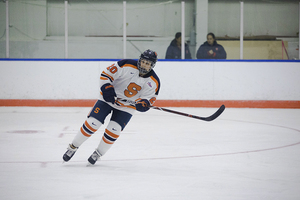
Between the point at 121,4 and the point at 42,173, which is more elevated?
the point at 121,4

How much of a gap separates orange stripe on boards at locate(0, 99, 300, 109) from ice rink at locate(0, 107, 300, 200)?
1798 millimetres

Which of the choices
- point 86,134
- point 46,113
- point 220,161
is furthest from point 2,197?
point 46,113

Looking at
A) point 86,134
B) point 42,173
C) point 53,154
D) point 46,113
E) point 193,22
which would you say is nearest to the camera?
point 42,173

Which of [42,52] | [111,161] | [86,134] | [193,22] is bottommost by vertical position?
[111,161]

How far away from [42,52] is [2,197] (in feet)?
18.2

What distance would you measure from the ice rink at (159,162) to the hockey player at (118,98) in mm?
196

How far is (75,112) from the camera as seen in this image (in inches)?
251

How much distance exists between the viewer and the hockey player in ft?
9.48

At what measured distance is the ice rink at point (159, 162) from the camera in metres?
2.20

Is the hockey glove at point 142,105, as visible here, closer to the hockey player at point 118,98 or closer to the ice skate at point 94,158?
the hockey player at point 118,98

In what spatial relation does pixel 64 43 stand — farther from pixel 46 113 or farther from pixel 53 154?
pixel 53 154

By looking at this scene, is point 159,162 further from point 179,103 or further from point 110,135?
point 179,103

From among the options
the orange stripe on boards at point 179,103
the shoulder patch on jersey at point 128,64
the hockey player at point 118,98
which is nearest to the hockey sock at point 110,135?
the hockey player at point 118,98

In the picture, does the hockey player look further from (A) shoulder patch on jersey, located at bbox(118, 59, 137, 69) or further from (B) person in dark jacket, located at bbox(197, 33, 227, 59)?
(B) person in dark jacket, located at bbox(197, 33, 227, 59)
